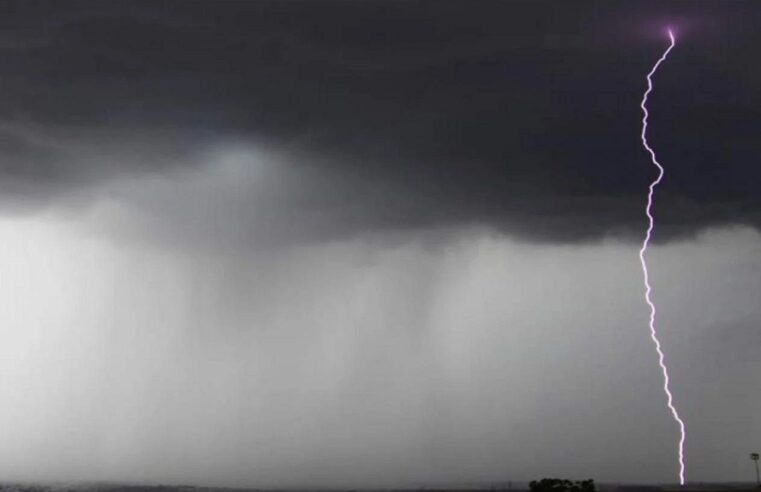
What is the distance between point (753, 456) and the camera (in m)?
199

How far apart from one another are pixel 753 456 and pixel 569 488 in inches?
3160

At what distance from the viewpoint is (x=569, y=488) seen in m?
147

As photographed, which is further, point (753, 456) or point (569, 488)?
point (753, 456)
